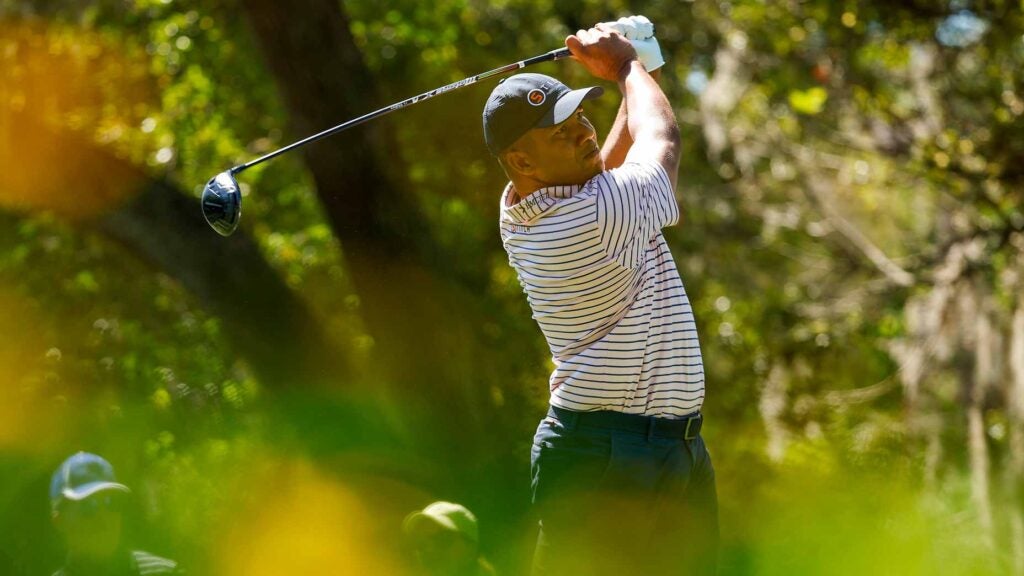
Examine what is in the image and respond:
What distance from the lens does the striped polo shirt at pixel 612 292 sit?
→ 322 centimetres

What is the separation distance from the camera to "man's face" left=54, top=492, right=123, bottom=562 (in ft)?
14.2

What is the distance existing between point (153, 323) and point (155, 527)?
2.24 meters

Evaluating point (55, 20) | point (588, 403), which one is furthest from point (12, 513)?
point (55, 20)

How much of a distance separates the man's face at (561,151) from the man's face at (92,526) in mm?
2109

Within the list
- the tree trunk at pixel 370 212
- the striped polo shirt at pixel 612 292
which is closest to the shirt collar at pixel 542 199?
the striped polo shirt at pixel 612 292

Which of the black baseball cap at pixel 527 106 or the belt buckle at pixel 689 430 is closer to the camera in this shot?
the black baseball cap at pixel 527 106

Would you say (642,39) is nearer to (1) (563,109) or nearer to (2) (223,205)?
(1) (563,109)

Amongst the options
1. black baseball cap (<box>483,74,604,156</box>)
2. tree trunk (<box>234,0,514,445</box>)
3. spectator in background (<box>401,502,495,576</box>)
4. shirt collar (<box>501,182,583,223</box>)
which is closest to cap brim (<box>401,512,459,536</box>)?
spectator in background (<box>401,502,495,576</box>)

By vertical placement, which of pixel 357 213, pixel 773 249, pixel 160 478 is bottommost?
pixel 773 249

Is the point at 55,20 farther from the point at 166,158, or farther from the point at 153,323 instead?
the point at 153,323

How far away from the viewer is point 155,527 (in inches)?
259

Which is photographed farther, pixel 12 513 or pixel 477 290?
pixel 477 290

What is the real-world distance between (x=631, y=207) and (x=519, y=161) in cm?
34

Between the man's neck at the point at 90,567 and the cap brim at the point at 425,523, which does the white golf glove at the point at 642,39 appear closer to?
the cap brim at the point at 425,523
